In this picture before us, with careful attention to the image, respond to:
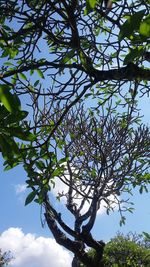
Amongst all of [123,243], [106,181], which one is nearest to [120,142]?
[106,181]

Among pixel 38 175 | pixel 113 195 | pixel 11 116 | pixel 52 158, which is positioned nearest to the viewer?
pixel 11 116

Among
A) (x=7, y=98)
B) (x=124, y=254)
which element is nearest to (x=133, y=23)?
(x=7, y=98)

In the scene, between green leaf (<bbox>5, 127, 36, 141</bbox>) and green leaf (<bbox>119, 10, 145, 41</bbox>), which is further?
green leaf (<bbox>5, 127, 36, 141</bbox>)

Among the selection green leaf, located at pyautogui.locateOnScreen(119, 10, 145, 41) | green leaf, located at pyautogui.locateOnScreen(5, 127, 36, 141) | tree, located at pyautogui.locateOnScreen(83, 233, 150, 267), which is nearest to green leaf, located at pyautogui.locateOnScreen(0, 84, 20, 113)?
green leaf, located at pyautogui.locateOnScreen(5, 127, 36, 141)

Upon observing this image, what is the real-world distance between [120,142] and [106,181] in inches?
33.7

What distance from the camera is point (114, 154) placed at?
8.13 m

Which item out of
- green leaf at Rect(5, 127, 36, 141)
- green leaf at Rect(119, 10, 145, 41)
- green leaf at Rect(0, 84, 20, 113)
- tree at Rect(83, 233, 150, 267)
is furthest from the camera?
tree at Rect(83, 233, 150, 267)

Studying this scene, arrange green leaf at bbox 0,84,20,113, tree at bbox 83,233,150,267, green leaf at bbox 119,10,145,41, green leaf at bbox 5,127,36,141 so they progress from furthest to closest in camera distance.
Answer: tree at bbox 83,233,150,267
green leaf at bbox 5,127,36,141
green leaf at bbox 0,84,20,113
green leaf at bbox 119,10,145,41

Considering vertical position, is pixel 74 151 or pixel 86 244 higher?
pixel 74 151

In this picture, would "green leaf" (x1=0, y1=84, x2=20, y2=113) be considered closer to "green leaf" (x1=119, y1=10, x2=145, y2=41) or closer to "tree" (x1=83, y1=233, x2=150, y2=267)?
"green leaf" (x1=119, y1=10, x2=145, y2=41)

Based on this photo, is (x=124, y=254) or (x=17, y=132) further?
(x=124, y=254)

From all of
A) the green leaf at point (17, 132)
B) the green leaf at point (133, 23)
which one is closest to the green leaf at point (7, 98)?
the green leaf at point (17, 132)

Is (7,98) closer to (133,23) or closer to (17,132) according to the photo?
(17,132)

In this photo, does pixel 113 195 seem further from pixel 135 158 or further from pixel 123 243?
pixel 123 243
